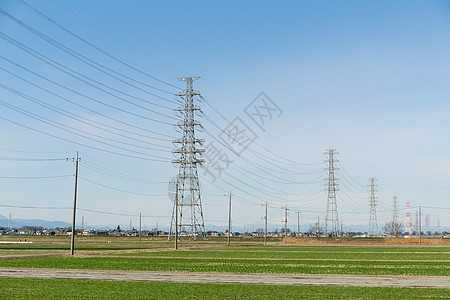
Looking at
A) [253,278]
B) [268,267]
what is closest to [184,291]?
[253,278]

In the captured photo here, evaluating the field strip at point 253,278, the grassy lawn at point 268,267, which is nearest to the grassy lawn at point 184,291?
the field strip at point 253,278

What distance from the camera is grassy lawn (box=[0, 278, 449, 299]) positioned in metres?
18.5

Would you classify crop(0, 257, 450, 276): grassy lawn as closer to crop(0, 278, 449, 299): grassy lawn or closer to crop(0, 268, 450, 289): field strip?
crop(0, 268, 450, 289): field strip

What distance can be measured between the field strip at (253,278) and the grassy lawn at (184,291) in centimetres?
189

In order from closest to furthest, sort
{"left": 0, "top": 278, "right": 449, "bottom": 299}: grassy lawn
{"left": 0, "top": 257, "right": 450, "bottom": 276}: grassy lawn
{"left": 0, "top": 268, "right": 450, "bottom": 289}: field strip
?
{"left": 0, "top": 278, "right": 449, "bottom": 299}: grassy lawn → {"left": 0, "top": 268, "right": 450, "bottom": 289}: field strip → {"left": 0, "top": 257, "right": 450, "bottom": 276}: grassy lawn

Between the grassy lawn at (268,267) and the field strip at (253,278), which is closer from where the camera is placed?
the field strip at (253,278)

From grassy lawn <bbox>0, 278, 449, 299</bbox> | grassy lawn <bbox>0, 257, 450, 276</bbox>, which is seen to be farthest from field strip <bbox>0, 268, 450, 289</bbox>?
grassy lawn <bbox>0, 257, 450, 276</bbox>

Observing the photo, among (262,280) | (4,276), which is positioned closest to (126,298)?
(262,280)

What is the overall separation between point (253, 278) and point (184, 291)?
6860 mm

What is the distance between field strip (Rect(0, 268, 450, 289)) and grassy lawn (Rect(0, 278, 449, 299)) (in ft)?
6.21

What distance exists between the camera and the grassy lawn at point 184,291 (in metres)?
18.5

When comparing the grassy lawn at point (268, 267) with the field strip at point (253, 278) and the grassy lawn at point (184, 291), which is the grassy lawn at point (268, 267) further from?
the grassy lawn at point (184, 291)

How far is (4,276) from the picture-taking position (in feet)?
84.7

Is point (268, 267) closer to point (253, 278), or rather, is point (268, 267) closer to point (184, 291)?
point (253, 278)
